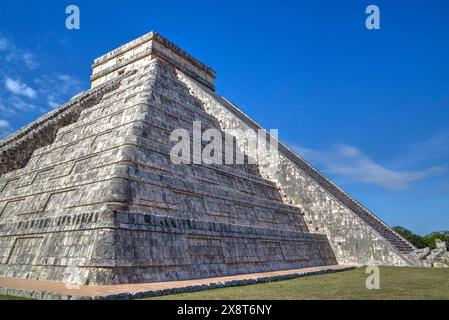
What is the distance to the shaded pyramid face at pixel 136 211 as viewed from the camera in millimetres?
7074

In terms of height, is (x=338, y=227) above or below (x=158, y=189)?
below

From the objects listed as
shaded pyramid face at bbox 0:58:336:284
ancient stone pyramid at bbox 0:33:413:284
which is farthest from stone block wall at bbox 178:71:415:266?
shaded pyramid face at bbox 0:58:336:284

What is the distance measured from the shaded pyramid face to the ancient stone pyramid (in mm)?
31

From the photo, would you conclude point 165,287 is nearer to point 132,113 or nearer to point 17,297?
point 17,297

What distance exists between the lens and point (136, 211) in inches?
317

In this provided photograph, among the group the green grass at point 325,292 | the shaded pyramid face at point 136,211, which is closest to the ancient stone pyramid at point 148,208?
the shaded pyramid face at point 136,211

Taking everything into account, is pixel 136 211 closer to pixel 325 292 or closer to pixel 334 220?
pixel 325 292

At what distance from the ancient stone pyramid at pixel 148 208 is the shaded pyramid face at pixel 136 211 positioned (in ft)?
0.10

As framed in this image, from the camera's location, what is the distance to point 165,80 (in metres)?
16.2

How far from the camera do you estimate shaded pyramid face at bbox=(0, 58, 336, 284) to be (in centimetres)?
707

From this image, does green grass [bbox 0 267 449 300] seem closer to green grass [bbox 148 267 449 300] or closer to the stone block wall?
green grass [bbox 148 267 449 300]

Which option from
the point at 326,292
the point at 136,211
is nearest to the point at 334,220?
the point at 326,292
